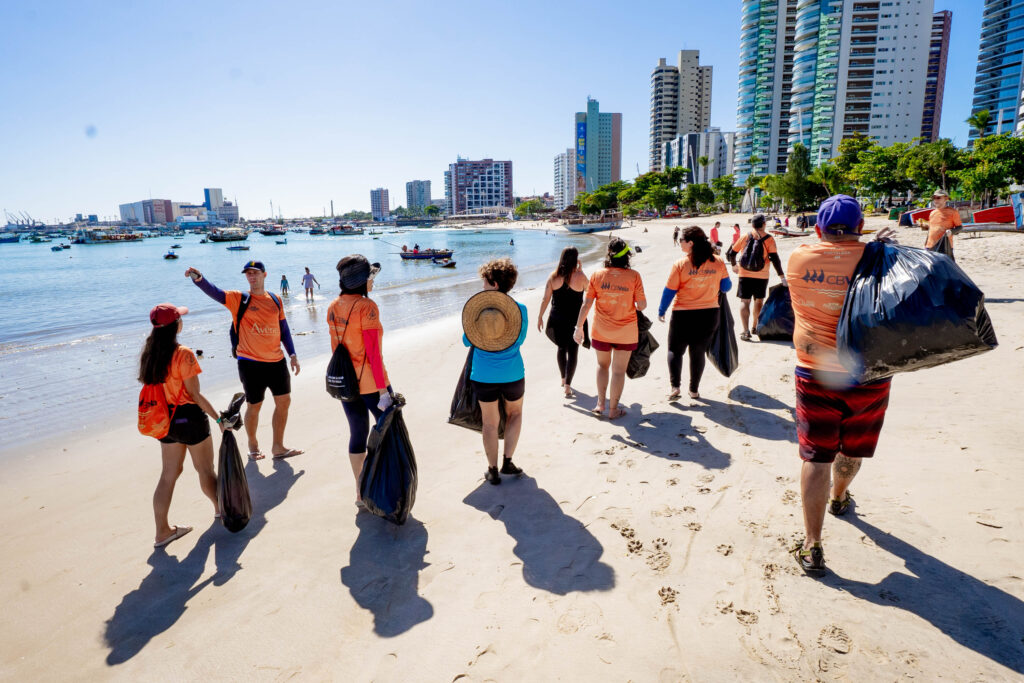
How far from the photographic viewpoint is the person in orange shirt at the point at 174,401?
3023 millimetres

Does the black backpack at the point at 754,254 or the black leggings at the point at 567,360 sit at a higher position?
the black backpack at the point at 754,254

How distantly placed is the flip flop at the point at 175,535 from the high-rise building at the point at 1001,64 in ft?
388

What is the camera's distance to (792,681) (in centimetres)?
198

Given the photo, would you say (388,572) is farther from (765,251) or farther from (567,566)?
(765,251)

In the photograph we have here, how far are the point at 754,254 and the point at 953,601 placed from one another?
522 centimetres

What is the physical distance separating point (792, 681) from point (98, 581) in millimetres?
3658

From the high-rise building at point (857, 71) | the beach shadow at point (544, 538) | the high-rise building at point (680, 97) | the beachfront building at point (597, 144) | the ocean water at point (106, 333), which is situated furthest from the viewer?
the beachfront building at point (597, 144)

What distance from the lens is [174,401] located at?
3.10m

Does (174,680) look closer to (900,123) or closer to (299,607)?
(299,607)

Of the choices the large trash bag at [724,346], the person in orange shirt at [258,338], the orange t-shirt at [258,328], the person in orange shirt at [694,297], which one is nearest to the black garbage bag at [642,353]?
the person in orange shirt at [694,297]

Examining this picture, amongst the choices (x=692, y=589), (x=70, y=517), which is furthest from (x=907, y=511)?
(x=70, y=517)

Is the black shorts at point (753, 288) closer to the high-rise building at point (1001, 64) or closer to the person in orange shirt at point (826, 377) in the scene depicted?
the person in orange shirt at point (826, 377)

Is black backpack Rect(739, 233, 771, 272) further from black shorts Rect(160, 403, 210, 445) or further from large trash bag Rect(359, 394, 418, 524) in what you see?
black shorts Rect(160, 403, 210, 445)

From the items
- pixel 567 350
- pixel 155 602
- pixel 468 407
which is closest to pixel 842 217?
pixel 468 407
